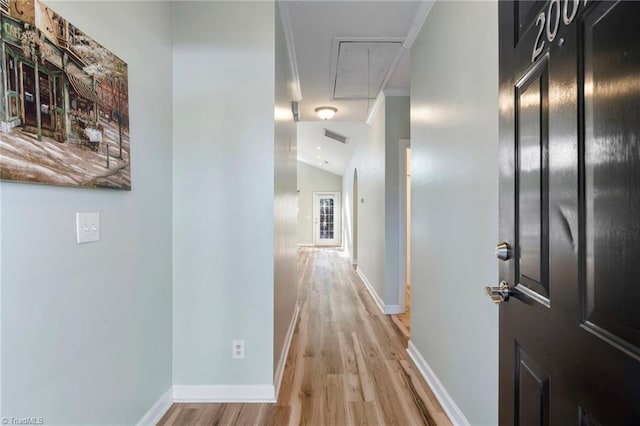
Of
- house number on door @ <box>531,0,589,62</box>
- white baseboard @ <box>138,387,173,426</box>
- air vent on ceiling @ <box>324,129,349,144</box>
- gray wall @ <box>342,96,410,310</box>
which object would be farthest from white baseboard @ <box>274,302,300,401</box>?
air vent on ceiling @ <box>324,129,349,144</box>

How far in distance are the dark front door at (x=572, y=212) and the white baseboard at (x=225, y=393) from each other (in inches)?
54.1

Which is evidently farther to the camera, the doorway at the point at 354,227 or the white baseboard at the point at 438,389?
the doorway at the point at 354,227

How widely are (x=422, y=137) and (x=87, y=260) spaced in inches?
83.4

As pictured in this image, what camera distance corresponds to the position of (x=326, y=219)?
11195mm

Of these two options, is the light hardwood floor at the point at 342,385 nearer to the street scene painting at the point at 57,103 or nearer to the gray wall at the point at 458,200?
the gray wall at the point at 458,200

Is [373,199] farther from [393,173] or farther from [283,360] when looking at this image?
[283,360]

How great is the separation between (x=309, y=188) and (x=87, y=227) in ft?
32.8

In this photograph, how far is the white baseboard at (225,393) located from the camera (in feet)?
6.17

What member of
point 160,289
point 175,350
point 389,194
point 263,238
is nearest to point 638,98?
point 263,238

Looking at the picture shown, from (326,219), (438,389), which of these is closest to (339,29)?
(438,389)

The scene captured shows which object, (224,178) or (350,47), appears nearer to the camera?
(224,178)

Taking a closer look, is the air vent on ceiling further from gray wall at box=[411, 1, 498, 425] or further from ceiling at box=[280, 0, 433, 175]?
gray wall at box=[411, 1, 498, 425]

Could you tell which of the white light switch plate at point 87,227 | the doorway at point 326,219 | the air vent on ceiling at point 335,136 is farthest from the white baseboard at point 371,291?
the doorway at point 326,219

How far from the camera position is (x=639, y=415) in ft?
1.62
